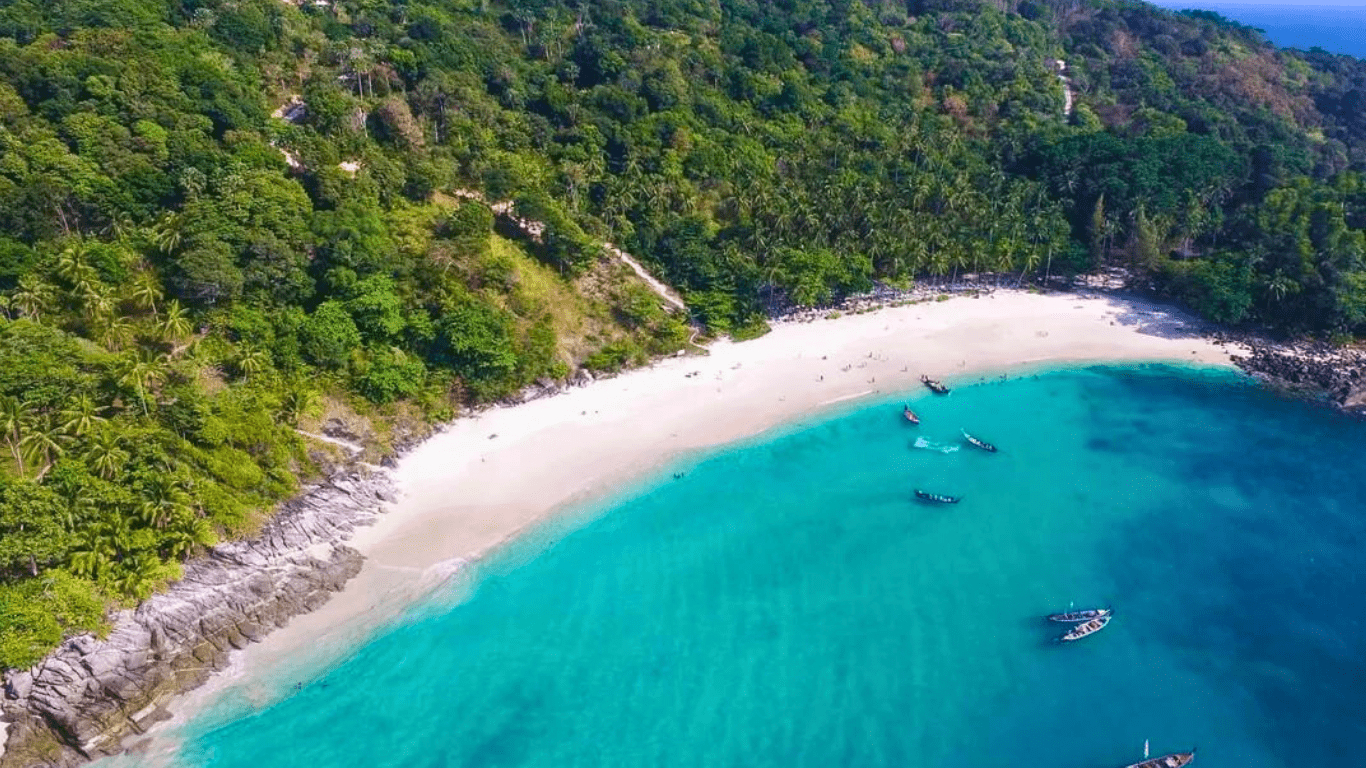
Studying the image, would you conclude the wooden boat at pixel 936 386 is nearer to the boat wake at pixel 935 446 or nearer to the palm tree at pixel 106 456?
the boat wake at pixel 935 446

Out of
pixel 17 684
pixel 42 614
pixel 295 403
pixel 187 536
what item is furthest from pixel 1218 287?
pixel 17 684

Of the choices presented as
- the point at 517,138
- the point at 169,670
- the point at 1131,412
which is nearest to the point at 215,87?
the point at 517,138

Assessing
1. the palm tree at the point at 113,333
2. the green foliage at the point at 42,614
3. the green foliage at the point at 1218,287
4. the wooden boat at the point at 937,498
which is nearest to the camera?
the green foliage at the point at 42,614

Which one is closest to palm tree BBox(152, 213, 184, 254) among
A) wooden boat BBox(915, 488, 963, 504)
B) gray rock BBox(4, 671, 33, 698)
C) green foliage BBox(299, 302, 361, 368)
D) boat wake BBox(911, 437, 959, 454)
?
green foliage BBox(299, 302, 361, 368)

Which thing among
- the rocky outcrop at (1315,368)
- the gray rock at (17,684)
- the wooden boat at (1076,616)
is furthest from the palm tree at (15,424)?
the rocky outcrop at (1315,368)

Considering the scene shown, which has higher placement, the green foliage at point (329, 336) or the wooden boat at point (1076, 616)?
the green foliage at point (329, 336)

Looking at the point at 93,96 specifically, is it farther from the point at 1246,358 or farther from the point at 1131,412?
the point at 1246,358
